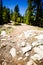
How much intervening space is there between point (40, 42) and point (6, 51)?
2517 millimetres

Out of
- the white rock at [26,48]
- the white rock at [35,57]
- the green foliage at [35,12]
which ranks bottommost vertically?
the white rock at [35,57]

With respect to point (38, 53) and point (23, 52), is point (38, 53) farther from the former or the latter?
point (23, 52)

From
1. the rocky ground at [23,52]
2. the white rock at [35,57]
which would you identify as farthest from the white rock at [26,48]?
the white rock at [35,57]

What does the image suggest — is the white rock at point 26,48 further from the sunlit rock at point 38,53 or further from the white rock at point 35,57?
the white rock at point 35,57

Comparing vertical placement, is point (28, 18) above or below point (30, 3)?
below

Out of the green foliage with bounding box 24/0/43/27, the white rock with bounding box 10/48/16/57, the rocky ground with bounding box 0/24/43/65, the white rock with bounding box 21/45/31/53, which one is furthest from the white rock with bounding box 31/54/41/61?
the green foliage with bounding box 24/0/43/27

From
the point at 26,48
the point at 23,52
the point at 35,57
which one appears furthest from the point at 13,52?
the point at 35,57

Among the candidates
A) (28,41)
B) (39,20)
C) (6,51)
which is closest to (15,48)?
(6,51)

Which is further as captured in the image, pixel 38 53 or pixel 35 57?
pixel 38 53

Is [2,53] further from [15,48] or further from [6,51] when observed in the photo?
[15,48]

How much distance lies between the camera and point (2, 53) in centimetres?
811

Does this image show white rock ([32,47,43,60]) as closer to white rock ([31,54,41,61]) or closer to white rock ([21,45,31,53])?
white rock ([31,54,41,61])

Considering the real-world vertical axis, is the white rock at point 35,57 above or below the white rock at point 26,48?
below

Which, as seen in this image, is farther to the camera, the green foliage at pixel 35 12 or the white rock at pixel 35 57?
the green foliage at pixel 35 12
